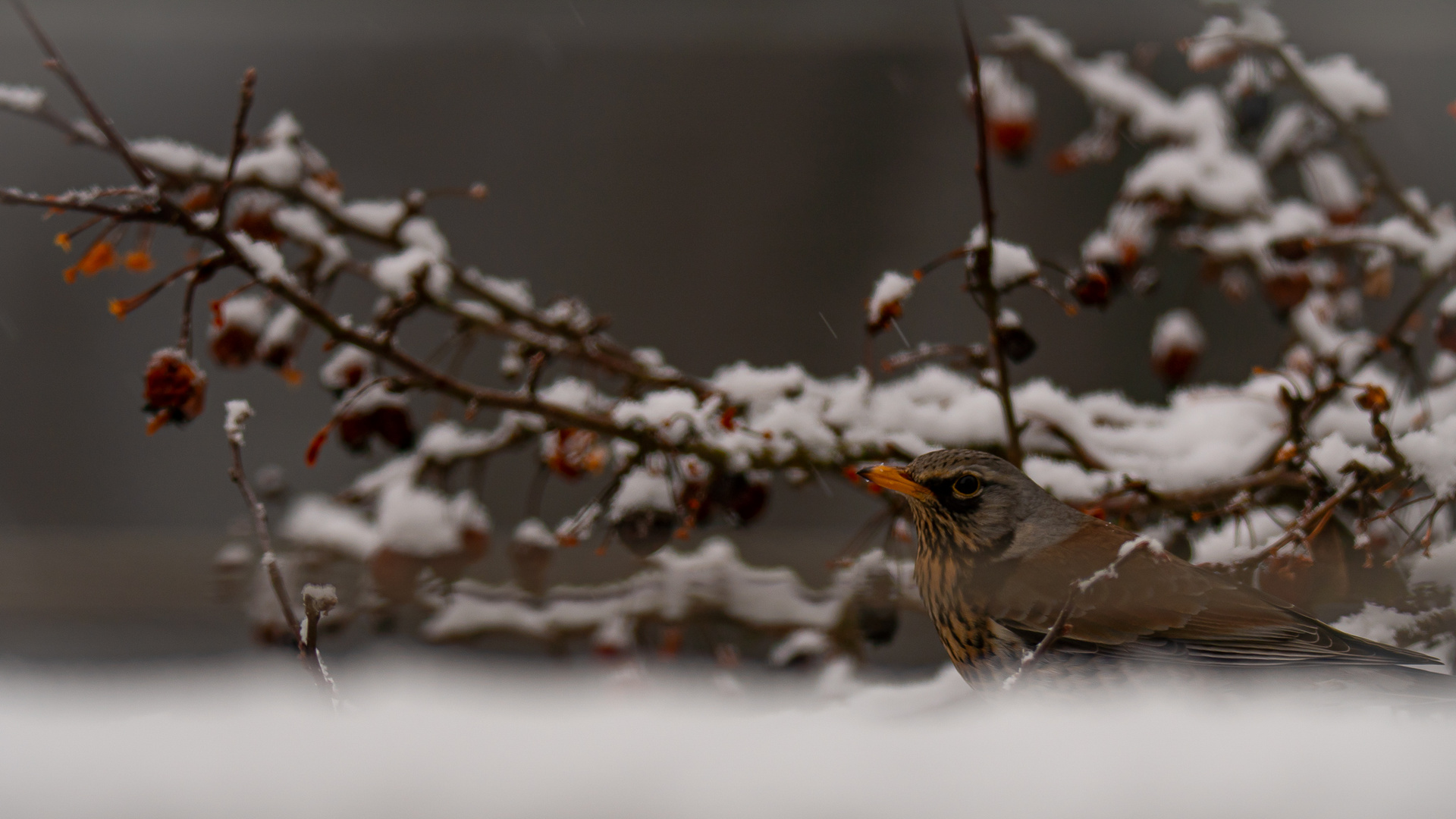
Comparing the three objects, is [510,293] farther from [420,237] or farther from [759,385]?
[759,385]

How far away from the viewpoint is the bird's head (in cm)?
36

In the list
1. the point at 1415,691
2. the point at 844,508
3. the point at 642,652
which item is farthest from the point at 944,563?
the point at 844,508

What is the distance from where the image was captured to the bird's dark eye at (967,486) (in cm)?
36

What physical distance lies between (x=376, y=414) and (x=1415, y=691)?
575mm

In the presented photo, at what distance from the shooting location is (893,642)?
568 mm

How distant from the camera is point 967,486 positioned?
1.18 ft

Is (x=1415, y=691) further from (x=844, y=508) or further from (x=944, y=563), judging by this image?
(x=844, y=508)

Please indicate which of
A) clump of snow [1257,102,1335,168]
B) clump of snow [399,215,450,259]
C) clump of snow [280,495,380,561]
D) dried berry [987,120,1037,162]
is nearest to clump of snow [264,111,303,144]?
clump of snow [399,215,450,259]

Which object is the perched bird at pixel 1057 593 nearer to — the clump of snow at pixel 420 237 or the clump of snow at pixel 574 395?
the clump of snow at pixel 574 395

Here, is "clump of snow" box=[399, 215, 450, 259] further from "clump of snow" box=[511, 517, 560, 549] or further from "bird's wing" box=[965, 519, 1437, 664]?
"bird's wing" box=[965, 519, 1437, 664]

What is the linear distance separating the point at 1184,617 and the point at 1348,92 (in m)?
0.71

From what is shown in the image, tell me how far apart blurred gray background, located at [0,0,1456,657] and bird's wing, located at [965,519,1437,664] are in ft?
3.29

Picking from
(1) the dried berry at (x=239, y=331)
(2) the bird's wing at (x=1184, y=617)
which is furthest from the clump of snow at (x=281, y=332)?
(2) the bird's wing at (x=1184, y=617)

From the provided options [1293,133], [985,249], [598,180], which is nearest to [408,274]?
[985,249]
